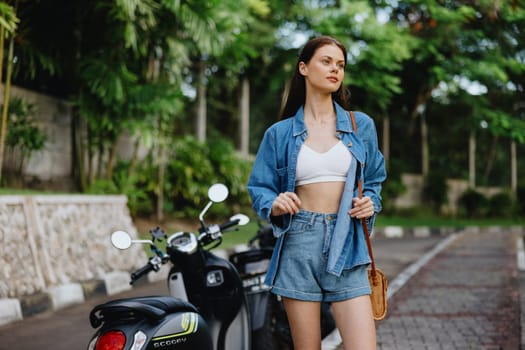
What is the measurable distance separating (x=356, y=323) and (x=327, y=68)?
39.8 inches

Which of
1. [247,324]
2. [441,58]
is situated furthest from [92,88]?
[441,58]

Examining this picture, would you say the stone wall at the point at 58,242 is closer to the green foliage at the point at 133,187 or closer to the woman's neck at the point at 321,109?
the green foliage at the point at 133,187

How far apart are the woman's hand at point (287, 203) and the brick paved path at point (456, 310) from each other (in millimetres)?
2802

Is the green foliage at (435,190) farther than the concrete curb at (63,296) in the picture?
Yes

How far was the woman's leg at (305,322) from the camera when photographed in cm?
280

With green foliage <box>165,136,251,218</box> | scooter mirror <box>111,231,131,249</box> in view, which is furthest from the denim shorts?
green foliage <box>165,136,251,218</box>

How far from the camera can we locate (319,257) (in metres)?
2.78

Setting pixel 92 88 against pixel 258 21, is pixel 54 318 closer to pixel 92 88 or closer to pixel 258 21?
pixel 92 88

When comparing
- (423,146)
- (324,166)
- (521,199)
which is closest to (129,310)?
(324,166)

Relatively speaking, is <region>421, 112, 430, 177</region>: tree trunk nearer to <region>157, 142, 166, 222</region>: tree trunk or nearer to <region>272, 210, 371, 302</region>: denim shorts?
<region>157, 142, 166, 222</region>: tree trunk

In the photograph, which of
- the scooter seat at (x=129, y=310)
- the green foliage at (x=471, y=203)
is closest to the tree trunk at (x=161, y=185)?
the scooter seat at (x=129, y=310)

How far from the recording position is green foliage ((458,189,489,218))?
30.0 metres

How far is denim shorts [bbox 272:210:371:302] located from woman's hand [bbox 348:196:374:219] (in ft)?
0.28

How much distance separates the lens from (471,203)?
3011 cm
